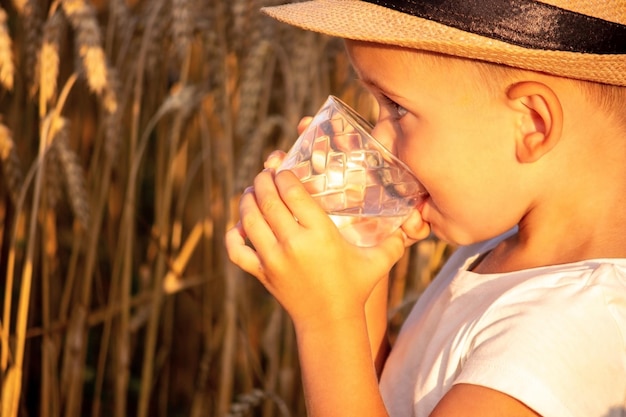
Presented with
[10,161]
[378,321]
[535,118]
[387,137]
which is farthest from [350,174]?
[10,161]

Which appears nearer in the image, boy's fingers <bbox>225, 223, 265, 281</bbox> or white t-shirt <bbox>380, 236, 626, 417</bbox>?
white t-shirt <bbox>380, 236, 626, 417</bbox>

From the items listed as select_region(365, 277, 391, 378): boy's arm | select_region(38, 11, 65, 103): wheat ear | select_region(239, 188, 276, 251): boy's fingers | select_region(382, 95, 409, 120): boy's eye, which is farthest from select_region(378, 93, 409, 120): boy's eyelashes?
select_region(38, 11, 65, 103): wheat ear

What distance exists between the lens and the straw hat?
1127 mm

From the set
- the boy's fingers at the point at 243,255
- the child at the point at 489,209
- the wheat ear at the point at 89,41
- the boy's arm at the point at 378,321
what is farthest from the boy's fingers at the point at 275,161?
the wheat ear at the point at 89,41

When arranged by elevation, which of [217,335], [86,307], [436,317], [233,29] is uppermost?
[233,29]

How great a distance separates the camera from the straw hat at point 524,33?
3.70 ft

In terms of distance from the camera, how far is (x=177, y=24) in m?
1.74

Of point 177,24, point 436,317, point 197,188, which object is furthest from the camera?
point 197,188

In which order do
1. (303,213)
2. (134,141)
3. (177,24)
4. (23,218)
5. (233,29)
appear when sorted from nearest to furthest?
(303,213) < (177,24) < (134,141) < (233,29) < (23,218)

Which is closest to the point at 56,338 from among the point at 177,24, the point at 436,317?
the point at 177,24

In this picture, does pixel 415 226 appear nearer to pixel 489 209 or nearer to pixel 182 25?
pixel 489 209

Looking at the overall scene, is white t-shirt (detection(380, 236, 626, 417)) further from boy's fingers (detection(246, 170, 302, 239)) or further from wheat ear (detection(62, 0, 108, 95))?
wheat ear (detection(62, 0, 108, 95))

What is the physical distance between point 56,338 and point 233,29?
0.72 meters

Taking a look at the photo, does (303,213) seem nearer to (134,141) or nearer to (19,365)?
(19,365)
